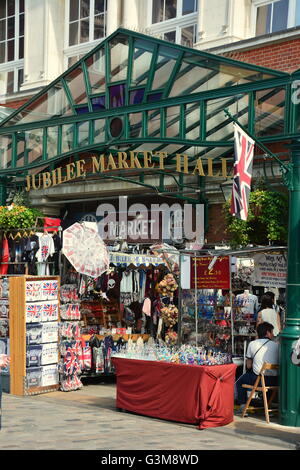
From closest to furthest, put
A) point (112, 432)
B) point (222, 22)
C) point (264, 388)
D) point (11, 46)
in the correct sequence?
point (112, 432) → point (264, 388) → point (222, 22) → point (11, 46)

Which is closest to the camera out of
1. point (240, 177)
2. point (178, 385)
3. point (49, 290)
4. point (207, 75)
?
point (240, 177)

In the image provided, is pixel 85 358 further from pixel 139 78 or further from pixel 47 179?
pixel 139 78

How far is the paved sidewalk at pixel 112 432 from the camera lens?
960 centimetres

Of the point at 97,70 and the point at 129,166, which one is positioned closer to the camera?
the point at 129,166

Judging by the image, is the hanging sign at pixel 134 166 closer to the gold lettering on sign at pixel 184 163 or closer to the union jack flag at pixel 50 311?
the gold lettering on sign at pixel 184 163

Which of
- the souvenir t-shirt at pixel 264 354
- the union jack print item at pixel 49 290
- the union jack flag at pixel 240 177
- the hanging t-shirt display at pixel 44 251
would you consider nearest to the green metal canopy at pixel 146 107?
the union jack flag at pixel 240 177

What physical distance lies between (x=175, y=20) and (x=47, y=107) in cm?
395

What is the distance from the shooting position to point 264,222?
1267 centimetres

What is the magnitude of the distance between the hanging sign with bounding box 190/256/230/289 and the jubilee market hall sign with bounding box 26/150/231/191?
143cm

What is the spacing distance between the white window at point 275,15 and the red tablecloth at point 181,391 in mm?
8626

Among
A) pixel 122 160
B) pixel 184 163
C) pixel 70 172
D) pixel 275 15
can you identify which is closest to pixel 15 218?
pixel 70 172

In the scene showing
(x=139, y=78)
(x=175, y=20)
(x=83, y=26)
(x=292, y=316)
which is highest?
(x=83, y=26)

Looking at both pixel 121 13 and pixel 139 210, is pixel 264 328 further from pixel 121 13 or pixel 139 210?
pixel 121 13

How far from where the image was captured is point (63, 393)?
14141mm
